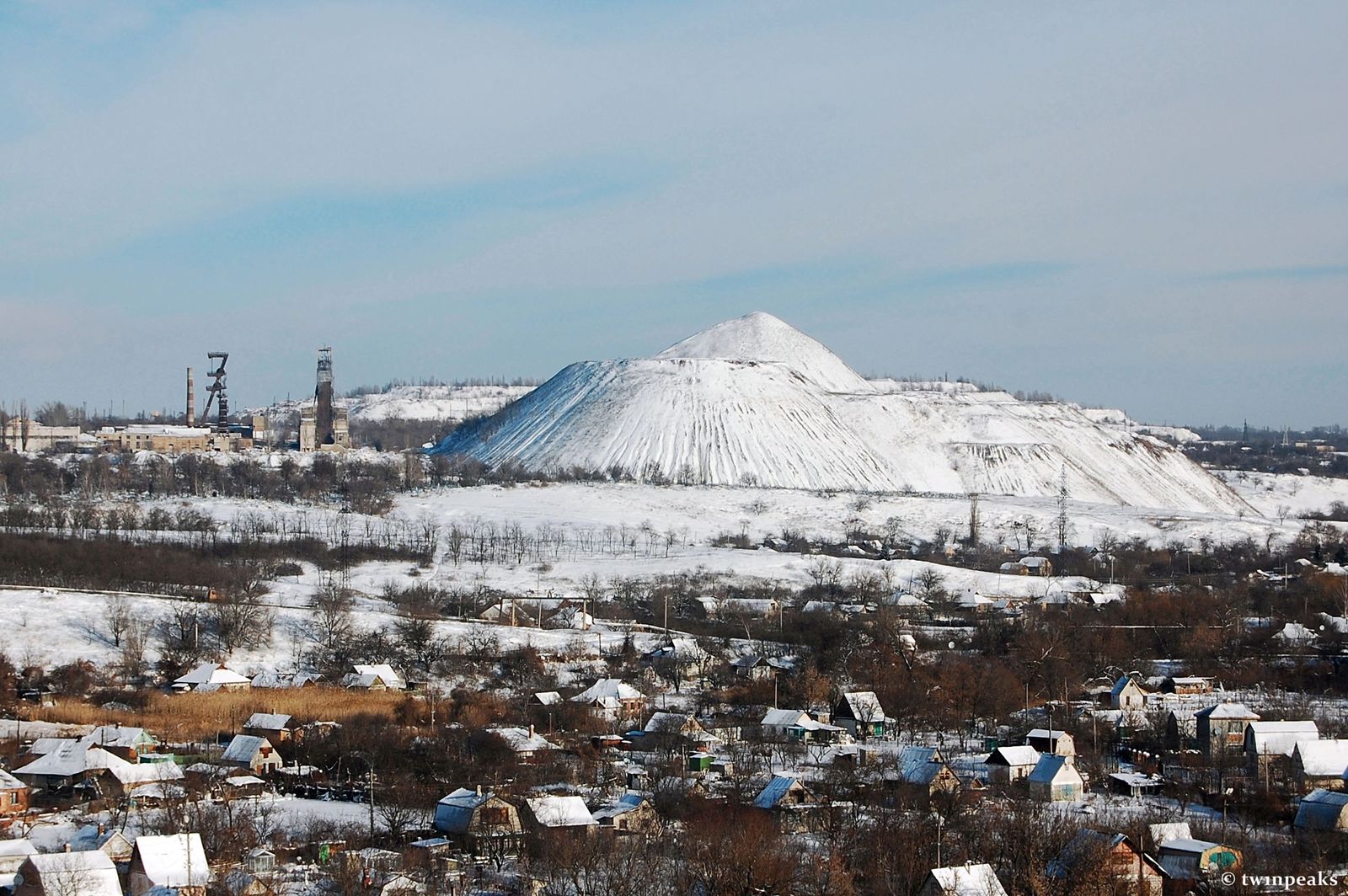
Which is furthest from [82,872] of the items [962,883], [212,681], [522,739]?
[212,681]

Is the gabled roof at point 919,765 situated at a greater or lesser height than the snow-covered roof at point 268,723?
greater

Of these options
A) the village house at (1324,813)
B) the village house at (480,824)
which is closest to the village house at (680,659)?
the village house at (480,824)

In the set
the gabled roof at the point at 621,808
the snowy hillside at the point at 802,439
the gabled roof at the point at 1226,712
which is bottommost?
the gabled roof at the point at 621,808

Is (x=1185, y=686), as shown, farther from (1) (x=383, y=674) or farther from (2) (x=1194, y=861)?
(2) (x=1194, y=861)

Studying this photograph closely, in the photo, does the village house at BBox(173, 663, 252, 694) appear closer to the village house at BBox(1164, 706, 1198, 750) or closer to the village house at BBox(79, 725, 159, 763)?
the village house at BBox(79, 725, 159, 763)

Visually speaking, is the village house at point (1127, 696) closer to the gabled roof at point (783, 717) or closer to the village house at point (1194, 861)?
the gabled roof at point (783, 717)

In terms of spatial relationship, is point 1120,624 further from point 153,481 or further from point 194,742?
point 153,481
